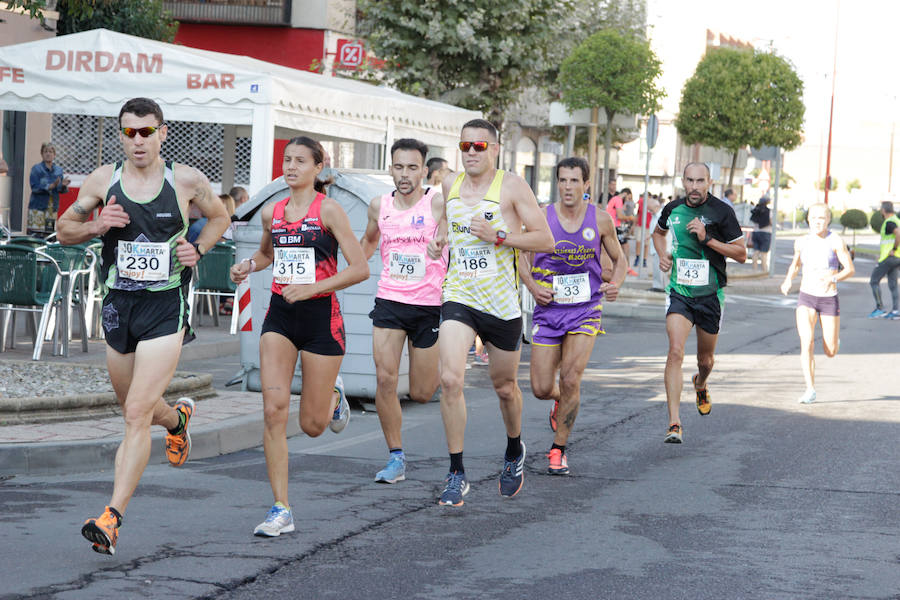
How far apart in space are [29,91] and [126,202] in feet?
30.9

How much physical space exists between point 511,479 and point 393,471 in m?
0.71

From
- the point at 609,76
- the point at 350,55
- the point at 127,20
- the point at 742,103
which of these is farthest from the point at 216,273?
the point at 742,103

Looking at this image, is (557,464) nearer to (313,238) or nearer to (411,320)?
(411,320)

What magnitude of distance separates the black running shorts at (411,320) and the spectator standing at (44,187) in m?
11.9

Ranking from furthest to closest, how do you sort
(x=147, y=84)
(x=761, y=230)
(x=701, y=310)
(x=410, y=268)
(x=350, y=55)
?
(x=761, y=230), (x=350, y=55), (x=147, y=84), (x=701, y=310), (x=410, y=268)

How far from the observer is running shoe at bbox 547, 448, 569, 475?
794 centimetres

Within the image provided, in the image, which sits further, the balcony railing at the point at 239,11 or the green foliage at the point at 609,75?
the balcony railing at the point at 239,11

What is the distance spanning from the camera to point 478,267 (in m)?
6.97

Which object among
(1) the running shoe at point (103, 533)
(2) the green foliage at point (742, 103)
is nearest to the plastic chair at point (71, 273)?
(1) the running shoe at point (103, 533)

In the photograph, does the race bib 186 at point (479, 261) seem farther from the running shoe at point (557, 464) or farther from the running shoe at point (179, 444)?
the running shoe at point (179, 444)

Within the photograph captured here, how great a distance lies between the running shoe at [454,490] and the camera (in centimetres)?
683

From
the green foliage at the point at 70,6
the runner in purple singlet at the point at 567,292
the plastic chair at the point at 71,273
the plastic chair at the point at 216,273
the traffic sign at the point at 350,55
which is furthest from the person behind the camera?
the traffic sign at the point at 350,55

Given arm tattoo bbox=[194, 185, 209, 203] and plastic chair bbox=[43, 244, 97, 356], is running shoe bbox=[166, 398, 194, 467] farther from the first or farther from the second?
plastic chair bbox=[43, 244, 97, 356]

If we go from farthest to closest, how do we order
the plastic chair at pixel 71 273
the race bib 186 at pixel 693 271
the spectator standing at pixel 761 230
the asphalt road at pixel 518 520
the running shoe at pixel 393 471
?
the spectator standing at pixel 761 230 → the plastic chair at pixel 71 273 → the race bib 186 at pixel 693 271 → the running shoe at pixel 393 471 → the asphalt road at pixel 518 520
